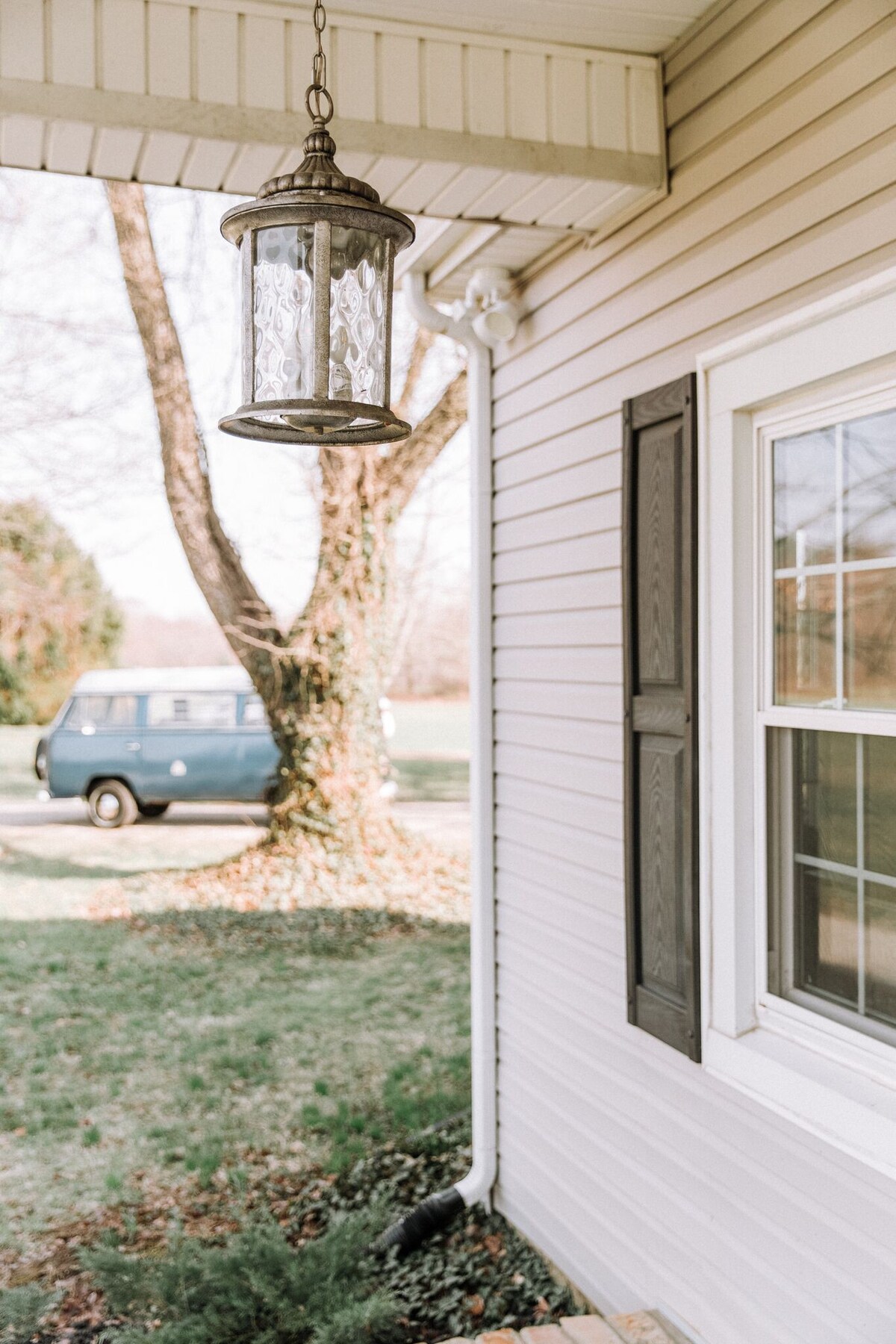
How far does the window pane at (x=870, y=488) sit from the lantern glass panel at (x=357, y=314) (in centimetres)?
105

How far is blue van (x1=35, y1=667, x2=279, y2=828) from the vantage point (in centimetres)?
1045

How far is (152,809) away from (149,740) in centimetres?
79

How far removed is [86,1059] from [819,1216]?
17.1 feet

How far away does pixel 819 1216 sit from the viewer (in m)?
2.20

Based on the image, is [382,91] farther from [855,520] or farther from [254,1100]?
[254,1100]

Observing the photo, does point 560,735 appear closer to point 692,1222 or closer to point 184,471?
point 692,1222

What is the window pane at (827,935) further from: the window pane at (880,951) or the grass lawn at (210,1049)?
the grass lawn at (210,1049)

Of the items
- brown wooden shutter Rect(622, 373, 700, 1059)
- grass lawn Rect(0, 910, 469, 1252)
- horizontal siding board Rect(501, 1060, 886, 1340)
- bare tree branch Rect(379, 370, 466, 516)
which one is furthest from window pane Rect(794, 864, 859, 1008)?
bare tree branch Rect(379, 370, 466, 516)

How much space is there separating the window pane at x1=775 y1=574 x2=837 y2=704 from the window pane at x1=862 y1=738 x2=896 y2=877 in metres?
0.16

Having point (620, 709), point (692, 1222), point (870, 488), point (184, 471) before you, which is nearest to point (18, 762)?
point (184, 471)

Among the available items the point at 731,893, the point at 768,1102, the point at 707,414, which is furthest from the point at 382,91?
the point at 768,1102

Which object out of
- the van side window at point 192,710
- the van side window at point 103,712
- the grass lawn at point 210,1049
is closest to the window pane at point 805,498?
the grass lawn at point 210,1049

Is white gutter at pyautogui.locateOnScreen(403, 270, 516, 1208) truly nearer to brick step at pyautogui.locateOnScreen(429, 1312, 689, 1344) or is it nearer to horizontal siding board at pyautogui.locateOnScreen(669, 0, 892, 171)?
brick step at pyautogui.locateOnScreen(429, 1312, 689, 1344)

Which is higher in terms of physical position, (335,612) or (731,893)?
(335,612)
